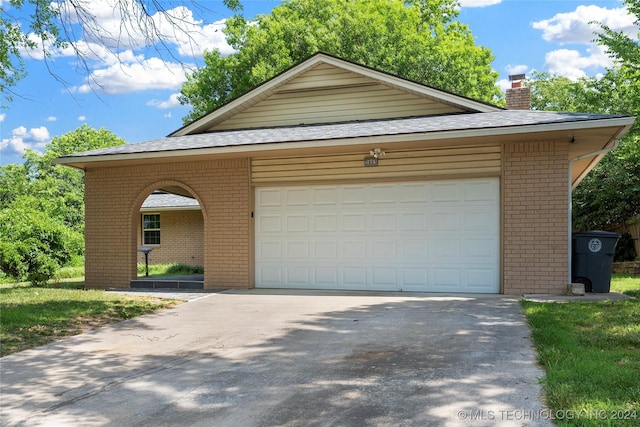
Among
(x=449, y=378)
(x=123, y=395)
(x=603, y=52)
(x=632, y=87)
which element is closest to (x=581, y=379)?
(x=449, y=378)

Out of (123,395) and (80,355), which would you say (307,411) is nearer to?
(123,395)

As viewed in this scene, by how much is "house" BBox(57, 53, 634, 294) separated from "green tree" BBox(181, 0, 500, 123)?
15215 millimetres

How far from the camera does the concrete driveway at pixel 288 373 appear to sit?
371 centimetres

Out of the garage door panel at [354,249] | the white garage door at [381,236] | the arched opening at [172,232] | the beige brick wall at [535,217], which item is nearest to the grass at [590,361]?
the beige brick wall at [535,217]

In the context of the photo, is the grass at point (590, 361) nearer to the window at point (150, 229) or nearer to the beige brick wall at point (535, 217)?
the beige brick wall at point (535, 217)

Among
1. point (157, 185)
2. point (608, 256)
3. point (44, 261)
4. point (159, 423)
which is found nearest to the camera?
point (159, 423)

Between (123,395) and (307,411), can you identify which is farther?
(123,395)

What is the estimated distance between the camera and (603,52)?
1944 cm

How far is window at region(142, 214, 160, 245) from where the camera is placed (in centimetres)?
2266

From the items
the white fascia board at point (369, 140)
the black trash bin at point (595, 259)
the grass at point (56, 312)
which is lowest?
the grass at point (56, 312)

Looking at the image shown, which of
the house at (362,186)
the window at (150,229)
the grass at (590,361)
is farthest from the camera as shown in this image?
the window at (150,229)

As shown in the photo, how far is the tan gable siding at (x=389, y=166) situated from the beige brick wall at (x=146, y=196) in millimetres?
628

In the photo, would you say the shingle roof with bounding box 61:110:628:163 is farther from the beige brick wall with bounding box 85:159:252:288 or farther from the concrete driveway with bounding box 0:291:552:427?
the concrete driveway with bounding box 0:291:552:427

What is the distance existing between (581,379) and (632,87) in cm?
1749
